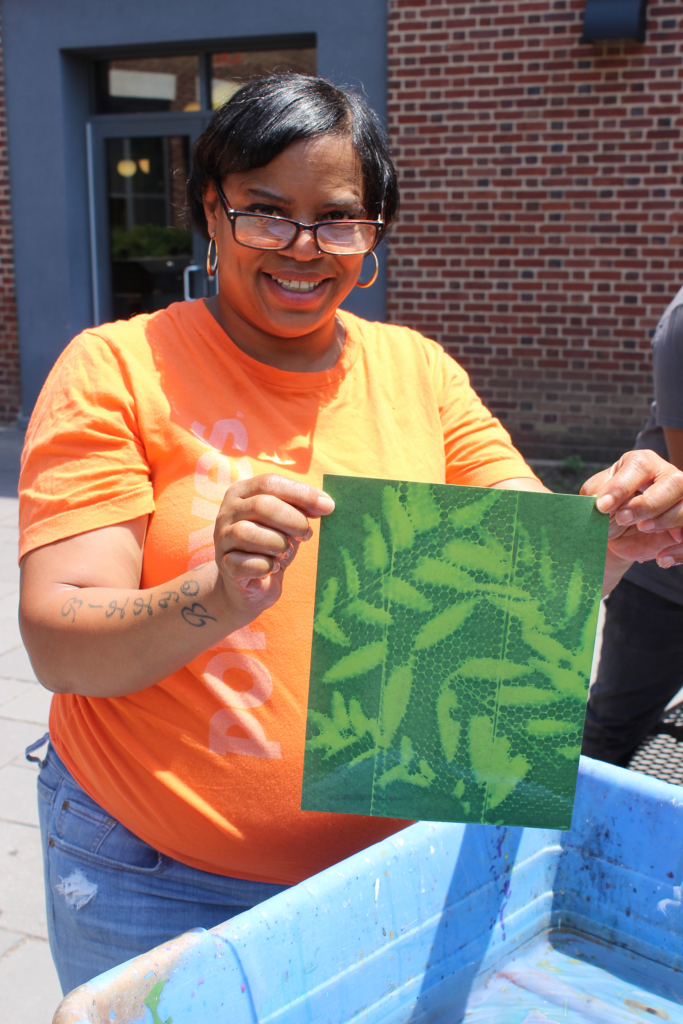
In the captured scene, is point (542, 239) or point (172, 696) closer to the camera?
point (172, 696)

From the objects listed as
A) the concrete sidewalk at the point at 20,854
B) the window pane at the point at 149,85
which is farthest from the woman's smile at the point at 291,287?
the window pane at the point at 149,85

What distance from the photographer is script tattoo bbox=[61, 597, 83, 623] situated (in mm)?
1142

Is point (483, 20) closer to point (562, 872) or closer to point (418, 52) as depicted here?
point (418, 52)

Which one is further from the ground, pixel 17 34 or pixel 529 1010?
pixel 17 34

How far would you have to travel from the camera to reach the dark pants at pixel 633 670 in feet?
7.39

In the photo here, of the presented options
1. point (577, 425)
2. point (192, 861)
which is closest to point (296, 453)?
point (192, 861)

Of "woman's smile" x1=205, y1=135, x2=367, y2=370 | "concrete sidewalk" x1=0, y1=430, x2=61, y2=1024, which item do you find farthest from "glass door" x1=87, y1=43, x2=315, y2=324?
"woman's smile" x1=205, y1=135, x2=367, y2=370

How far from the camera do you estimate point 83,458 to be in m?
1.21

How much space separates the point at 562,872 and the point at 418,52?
603cm

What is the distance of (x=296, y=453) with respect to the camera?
4.44ft

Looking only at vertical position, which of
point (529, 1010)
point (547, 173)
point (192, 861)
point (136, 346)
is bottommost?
point (529, 1010)

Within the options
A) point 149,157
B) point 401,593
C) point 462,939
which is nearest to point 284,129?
point 401,593

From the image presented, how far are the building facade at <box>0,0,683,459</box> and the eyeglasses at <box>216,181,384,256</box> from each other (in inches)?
206

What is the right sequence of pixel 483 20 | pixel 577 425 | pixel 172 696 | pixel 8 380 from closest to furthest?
pixel 172 696
pixel 483 20
pixel 577 425
pixel 8 380
